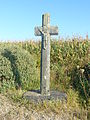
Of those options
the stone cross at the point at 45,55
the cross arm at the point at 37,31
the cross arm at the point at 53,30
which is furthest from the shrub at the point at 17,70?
the cross arm at the point at 53,30

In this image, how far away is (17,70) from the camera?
6.74m

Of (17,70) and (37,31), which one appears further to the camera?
(17,70)

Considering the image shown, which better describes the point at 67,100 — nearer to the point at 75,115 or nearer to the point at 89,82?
the point at 75,115

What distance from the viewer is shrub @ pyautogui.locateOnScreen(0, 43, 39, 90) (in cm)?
648

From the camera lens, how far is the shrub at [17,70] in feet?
21.3

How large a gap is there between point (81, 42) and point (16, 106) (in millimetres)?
4802

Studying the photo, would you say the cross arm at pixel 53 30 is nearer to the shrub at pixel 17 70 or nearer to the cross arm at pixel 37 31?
the cross arm at pixel 37 31

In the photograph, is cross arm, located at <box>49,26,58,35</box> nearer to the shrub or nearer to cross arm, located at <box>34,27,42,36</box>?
cross arm, located at <box>34,27,42,36</box>

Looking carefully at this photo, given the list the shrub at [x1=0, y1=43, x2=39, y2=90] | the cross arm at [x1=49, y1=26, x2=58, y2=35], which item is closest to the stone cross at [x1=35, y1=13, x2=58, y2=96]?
the cross arm at [x1=49, y1=26, x2=58, y2=35]

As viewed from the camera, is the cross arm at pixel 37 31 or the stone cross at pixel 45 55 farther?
the cross arm at pixel 37 31

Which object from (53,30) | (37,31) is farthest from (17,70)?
(53,30)

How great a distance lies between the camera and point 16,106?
513 centimetres

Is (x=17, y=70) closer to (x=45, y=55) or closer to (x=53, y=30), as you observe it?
(x=45, y=55)

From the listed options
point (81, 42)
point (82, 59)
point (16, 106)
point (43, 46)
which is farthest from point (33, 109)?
point (81, 42)
